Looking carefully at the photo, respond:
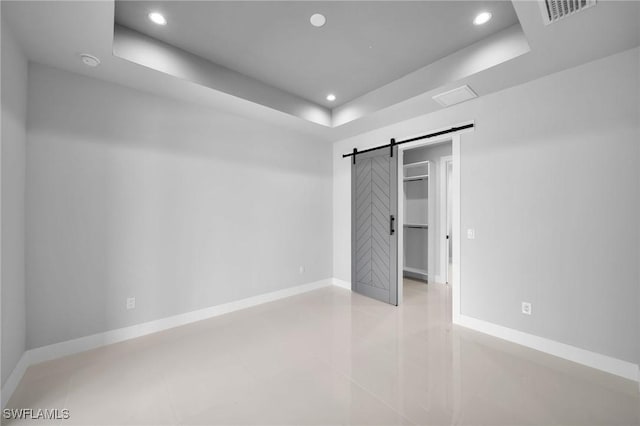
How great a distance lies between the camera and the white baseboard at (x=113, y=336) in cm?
212

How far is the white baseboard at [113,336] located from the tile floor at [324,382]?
91 millimetres

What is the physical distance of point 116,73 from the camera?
2.57m

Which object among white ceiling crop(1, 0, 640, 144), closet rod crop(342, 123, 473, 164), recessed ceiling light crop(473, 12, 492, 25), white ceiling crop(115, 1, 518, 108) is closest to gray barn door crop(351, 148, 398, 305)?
closet rod crop(342, 123, 473, 164)

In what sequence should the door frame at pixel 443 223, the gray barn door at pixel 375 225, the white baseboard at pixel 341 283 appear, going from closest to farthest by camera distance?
the gray barn door at pixel 375 225 < the white baseboard at pixel 341 283 < the door frame at pixel 443 223

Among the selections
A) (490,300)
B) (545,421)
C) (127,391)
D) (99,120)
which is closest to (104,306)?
(127,391)

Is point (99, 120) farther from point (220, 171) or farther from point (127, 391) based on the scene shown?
point (127, 391)

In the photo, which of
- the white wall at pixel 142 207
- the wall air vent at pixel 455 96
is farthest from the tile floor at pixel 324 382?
the wall air vent at pixel 455 96

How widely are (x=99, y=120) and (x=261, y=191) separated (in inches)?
76.4

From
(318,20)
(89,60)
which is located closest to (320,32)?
(318,20)

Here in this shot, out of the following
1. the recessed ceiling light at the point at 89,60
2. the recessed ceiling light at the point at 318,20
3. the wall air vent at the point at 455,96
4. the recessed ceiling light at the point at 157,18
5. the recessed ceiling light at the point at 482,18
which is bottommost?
the wall air vent at the point at 455,96

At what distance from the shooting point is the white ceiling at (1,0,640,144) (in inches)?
71.4

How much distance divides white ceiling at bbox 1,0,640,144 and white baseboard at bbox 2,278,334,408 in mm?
2539

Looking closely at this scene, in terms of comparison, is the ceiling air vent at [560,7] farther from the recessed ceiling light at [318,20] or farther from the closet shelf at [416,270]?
the closet shelf at [416,270]

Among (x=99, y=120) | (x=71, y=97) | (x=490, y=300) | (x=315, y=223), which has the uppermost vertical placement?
(x=71, y=97)
